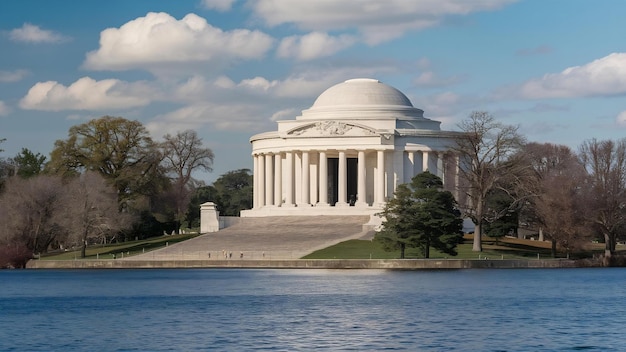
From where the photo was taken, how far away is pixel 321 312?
64.6 m

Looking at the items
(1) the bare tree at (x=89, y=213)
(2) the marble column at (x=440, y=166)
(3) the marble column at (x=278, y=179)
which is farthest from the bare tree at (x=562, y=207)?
(1) the bare tree at (x=89, y=213)

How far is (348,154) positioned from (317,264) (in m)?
44.5

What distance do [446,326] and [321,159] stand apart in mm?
89407

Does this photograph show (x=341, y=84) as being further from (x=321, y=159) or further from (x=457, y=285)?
(x=457, y=285)

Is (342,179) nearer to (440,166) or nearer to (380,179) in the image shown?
(380,179)

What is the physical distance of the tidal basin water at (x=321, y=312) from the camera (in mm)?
52375

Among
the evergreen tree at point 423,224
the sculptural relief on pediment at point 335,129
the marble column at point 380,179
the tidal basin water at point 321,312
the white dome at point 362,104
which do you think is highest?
the white dome at point 362,104

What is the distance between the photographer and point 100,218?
124875mm

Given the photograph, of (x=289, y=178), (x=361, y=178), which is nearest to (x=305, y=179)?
(x=289, y=178)

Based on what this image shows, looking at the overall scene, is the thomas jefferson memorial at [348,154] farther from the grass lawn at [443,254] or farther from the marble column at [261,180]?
the grass lawn at [443,254]

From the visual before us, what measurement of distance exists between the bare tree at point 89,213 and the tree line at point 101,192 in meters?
0.09

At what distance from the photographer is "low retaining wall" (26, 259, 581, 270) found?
10106cm

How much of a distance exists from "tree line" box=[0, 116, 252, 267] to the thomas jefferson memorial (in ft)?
35.7

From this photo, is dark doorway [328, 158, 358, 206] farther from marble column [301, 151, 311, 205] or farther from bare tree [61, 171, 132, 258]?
bare tree [61, 171, 132, 258]
